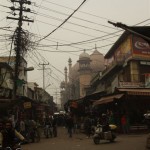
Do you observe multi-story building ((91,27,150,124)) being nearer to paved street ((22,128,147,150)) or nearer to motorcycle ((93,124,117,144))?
paved street ((22,128,147,150))

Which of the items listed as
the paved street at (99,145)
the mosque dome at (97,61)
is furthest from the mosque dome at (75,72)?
the paved street at (99,145)

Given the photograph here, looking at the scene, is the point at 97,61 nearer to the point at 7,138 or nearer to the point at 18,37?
the point at 18,37

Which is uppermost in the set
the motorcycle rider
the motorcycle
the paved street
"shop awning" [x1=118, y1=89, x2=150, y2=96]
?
"shop awning" [x1=118, y1=89, x2=150, y2=96]

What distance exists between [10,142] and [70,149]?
22.9 ft

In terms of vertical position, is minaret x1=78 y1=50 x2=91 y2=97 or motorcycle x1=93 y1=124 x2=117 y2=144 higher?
minaret x1=78 y1=50 x2=91 y2=97

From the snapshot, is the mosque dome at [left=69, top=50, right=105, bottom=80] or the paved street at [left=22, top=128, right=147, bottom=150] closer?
the paved street at [left=22, top=128, right=147, bottom=150]

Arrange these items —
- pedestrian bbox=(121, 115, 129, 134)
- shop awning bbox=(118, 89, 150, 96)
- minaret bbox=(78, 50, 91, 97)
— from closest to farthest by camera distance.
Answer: pedestrian bbox=(121, 115, 129, 134) < shop awning bbox=(118, 89, 150, 96) < minaret bbox=(78, 50, 91, 97)

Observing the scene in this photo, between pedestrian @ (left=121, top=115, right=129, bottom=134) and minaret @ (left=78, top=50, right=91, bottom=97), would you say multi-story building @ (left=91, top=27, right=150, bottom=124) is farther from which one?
minaret @ (left=78, top=50, right=91, bottom=97)

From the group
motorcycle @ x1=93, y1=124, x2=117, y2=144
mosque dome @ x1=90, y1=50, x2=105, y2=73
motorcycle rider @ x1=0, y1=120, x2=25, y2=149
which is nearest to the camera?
motorcycle rider @ x1=0, y1=120, x2=25, y2=149

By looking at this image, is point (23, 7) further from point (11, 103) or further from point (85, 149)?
point (85, 149)

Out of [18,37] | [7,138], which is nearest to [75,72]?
[18,37]

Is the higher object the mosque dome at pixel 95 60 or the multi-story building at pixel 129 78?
the mosque dome at pixel 95 60

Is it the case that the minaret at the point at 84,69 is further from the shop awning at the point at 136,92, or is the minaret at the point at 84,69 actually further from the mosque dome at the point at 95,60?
the shop awning at the point at 136,92

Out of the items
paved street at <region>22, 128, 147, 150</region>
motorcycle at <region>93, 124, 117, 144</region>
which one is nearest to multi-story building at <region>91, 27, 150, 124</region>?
paved street at <region>22, 128, 147, 150</region>
